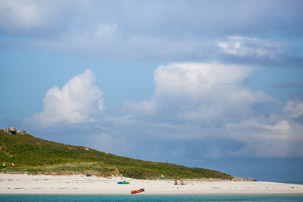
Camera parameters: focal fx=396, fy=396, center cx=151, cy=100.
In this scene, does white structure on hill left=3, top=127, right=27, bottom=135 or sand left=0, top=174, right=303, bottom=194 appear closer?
sand left=0, top=174, right=303, bottom=194

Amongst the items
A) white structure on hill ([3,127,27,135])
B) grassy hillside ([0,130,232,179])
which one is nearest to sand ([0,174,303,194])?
grassy hillside ([0,130,232,179])

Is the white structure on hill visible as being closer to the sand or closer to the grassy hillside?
the grassy hillside

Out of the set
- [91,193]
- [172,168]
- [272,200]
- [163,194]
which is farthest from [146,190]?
[172,168]

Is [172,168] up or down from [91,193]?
up

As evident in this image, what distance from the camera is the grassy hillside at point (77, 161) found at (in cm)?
9150

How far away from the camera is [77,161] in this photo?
106500 mm

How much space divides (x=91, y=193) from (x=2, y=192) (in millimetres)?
14068

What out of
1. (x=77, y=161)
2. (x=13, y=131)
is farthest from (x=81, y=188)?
(x=13, y=131)

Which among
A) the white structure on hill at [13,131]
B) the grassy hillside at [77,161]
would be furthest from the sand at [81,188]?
the white structure on hill at [13,131]

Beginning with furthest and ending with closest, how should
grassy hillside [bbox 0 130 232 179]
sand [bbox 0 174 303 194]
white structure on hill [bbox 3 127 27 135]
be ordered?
white structure on hill [bbox 3 127 27 135], grassy hillside [bbox 0 130 232 179], sand [bbox 0 174 303 194]

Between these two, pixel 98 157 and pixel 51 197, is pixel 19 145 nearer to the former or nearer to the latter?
pixel 98 157

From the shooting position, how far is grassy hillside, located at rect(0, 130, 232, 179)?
91500mm

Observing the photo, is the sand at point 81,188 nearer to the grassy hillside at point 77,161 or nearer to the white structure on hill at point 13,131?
the grassy hillside at point 77,161

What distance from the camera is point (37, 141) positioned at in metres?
129
